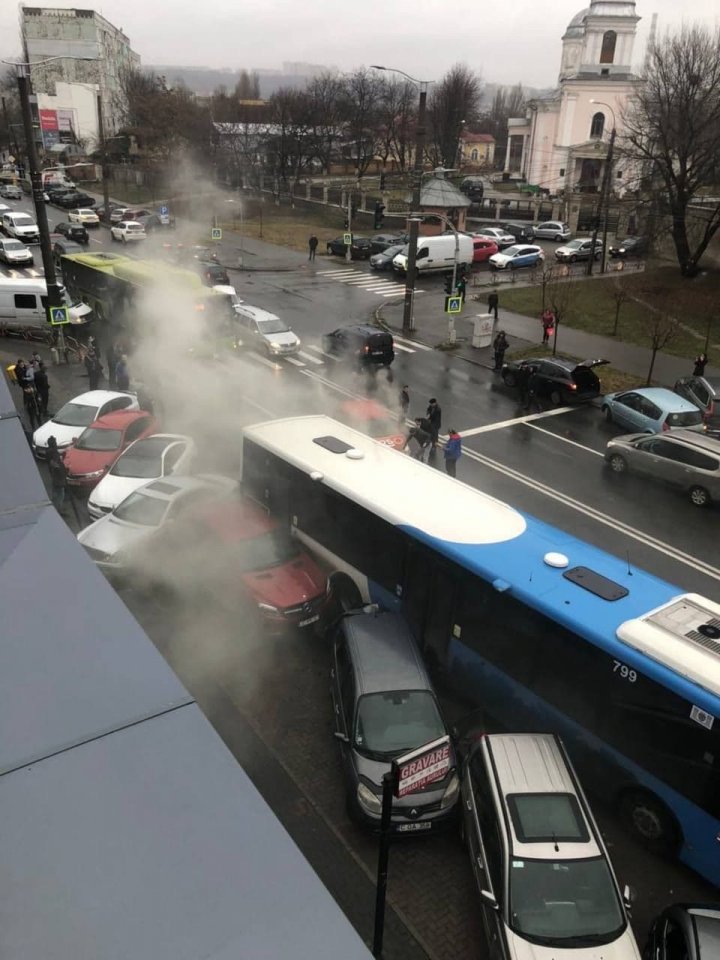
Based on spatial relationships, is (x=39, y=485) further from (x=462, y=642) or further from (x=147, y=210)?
(x=147, y=210)

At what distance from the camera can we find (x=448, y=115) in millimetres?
70562

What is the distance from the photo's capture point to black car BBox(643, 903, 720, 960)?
17.1 ft

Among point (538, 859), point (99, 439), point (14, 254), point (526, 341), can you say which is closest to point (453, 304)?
point (526, 341)

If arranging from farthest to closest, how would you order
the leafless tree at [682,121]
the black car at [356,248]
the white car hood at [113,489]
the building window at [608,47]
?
the building window at [608,47] → the black car at [356,248] → the leafless tree at [682,121] → the white car hood at [113,489]

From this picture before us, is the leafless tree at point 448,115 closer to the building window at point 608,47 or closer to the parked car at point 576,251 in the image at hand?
the building window at point 608,47

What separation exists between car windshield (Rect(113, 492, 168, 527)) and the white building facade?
189 ft

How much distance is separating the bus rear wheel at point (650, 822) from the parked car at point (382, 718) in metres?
1.69

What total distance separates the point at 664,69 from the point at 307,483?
33.3 m

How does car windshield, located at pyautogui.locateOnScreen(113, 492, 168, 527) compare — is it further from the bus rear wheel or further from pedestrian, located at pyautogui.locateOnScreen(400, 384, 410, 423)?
the bus rear wheel

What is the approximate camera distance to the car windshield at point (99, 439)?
14.2 m

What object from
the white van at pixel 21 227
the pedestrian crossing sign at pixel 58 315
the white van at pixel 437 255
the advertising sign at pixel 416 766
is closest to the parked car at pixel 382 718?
the advertising sign at pixel 416 766

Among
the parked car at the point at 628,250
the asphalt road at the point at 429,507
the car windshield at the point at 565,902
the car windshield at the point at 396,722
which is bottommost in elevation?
the asphalt road at the point at 429,507

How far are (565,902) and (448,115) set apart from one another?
76446mm

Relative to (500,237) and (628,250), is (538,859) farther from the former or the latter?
(628,250)
